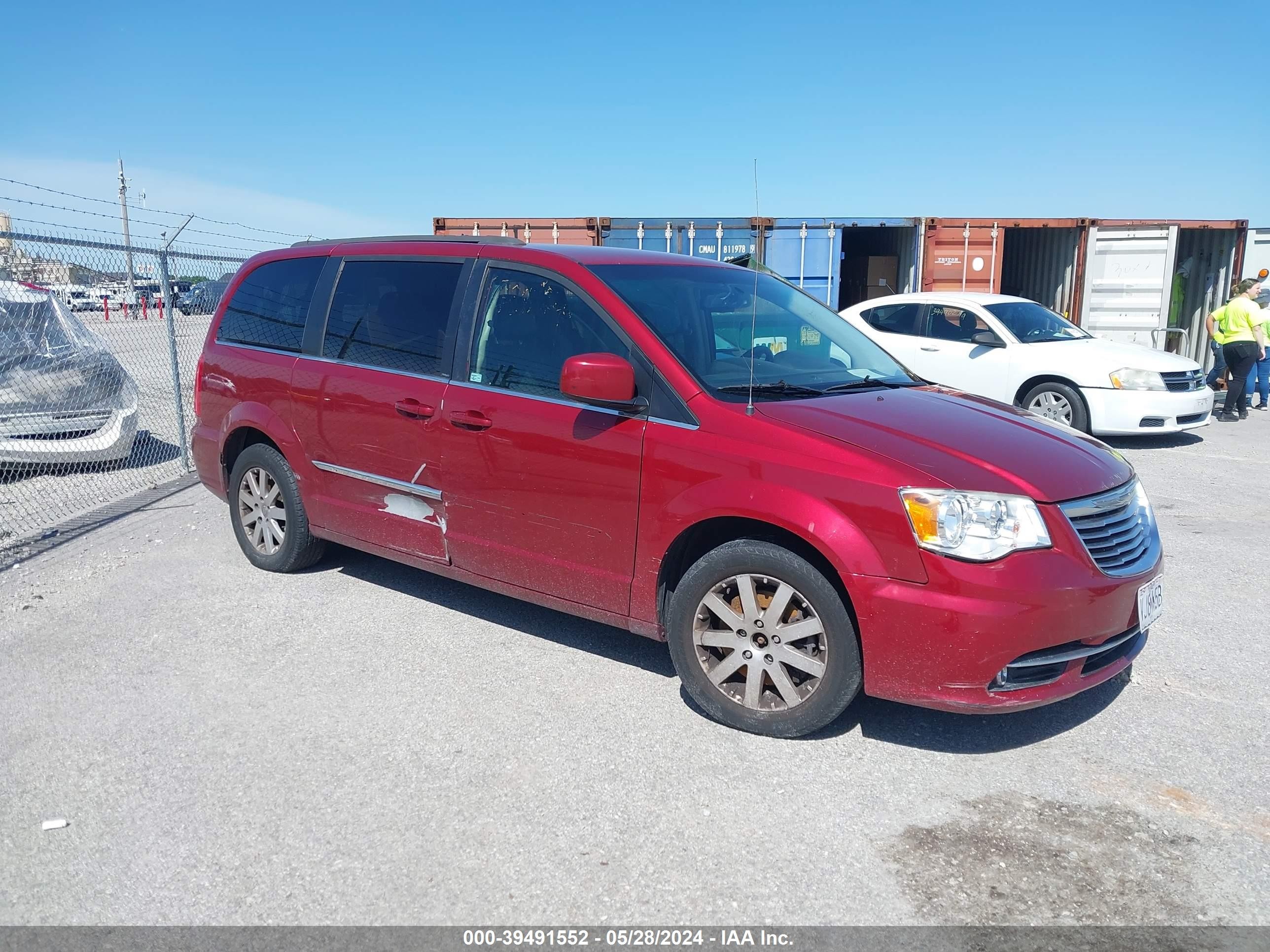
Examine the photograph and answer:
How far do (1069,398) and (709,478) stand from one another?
749 cm

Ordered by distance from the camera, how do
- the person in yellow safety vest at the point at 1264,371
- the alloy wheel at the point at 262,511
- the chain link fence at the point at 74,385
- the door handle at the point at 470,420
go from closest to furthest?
the door handle at the point at 470,420 < the alloy wheel at the point at 262,511 < the chain link fence at the point at 74,385 < the person in yellow safety vest at the point at 1264,371

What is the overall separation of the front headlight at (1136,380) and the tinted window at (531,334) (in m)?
7.46

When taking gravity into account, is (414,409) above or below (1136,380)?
above

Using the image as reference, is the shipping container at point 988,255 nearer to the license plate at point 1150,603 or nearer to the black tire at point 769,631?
the license plate at point 1150,603

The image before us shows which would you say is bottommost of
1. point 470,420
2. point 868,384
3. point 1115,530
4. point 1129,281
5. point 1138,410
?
point 1138,410

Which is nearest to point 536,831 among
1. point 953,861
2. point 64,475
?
point 953,861

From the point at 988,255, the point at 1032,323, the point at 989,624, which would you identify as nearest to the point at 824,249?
the point at 988,255

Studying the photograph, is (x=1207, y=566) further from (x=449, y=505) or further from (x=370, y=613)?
(x=370, y=613)

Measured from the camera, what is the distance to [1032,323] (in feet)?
34.0

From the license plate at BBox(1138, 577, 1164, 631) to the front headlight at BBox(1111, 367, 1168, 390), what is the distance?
21.6 ft

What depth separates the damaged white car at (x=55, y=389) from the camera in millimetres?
7742

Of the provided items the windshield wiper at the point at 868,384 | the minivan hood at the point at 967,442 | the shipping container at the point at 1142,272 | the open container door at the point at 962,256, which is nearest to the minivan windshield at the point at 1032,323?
the open container door at the point at 962,256

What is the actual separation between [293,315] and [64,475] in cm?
441

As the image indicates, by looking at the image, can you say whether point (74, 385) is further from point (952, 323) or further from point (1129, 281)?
point (1129, 281)
